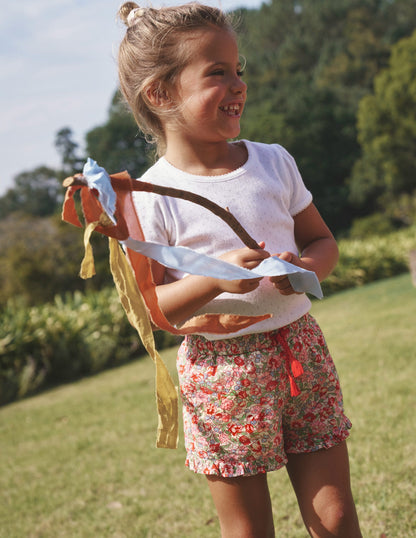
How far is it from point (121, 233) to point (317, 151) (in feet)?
117

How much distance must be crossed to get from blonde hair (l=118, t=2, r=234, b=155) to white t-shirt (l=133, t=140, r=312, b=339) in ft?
0.78

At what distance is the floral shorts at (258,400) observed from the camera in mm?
1759

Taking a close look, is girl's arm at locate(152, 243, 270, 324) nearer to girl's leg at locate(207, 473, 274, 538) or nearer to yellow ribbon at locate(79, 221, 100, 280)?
yellow ribbon at locate(79, 221, 100, 280)

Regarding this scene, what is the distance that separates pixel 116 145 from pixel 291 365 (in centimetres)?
4423

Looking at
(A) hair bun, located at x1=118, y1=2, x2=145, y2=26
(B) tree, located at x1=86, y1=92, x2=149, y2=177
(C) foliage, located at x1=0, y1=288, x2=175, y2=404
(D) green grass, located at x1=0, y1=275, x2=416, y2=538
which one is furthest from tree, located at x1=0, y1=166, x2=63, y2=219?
(A) hair bun, located at x1=118, y1=2, x2=145, y2=26

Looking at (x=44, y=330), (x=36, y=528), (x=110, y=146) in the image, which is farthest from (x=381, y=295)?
(x=110, y=146)

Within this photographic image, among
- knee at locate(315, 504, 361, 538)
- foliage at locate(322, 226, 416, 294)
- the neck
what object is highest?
the neck

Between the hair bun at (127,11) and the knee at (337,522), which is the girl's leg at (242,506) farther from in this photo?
the hair bun at (127,11)

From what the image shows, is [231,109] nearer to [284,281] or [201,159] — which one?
[201,159]

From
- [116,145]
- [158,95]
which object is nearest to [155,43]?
[158,95]

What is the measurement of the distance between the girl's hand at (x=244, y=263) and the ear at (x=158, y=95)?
0.53 m

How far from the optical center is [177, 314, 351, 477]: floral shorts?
69.2 inches

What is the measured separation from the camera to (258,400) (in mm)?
1757

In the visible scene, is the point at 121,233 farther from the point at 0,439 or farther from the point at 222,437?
the point at 0,439
